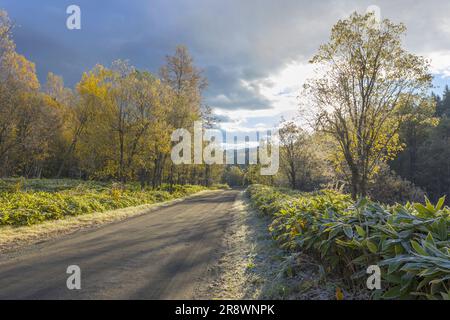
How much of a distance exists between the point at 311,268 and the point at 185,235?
4.99 meters

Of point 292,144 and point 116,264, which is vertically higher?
point 292,144

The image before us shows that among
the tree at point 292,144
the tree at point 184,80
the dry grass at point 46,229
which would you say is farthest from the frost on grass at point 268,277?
the tree at point 292,144

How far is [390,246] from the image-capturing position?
345 centimetres

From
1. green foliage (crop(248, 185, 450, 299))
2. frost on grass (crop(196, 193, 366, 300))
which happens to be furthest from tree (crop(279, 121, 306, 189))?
green foliage (crop(248, 185, 450, 299))

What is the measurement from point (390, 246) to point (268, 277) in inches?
88.3

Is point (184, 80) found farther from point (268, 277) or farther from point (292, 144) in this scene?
point (268, 277)

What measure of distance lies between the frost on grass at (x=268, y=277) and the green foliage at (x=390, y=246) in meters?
0.23

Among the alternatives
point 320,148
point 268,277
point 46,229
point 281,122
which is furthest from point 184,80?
point 268,277

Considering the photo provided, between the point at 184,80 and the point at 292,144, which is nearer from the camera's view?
the point at 184,80

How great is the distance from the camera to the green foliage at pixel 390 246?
2.91m

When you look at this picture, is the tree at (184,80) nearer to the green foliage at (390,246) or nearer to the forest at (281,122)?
the forest at (281,122)

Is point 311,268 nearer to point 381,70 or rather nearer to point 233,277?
point 233,277
